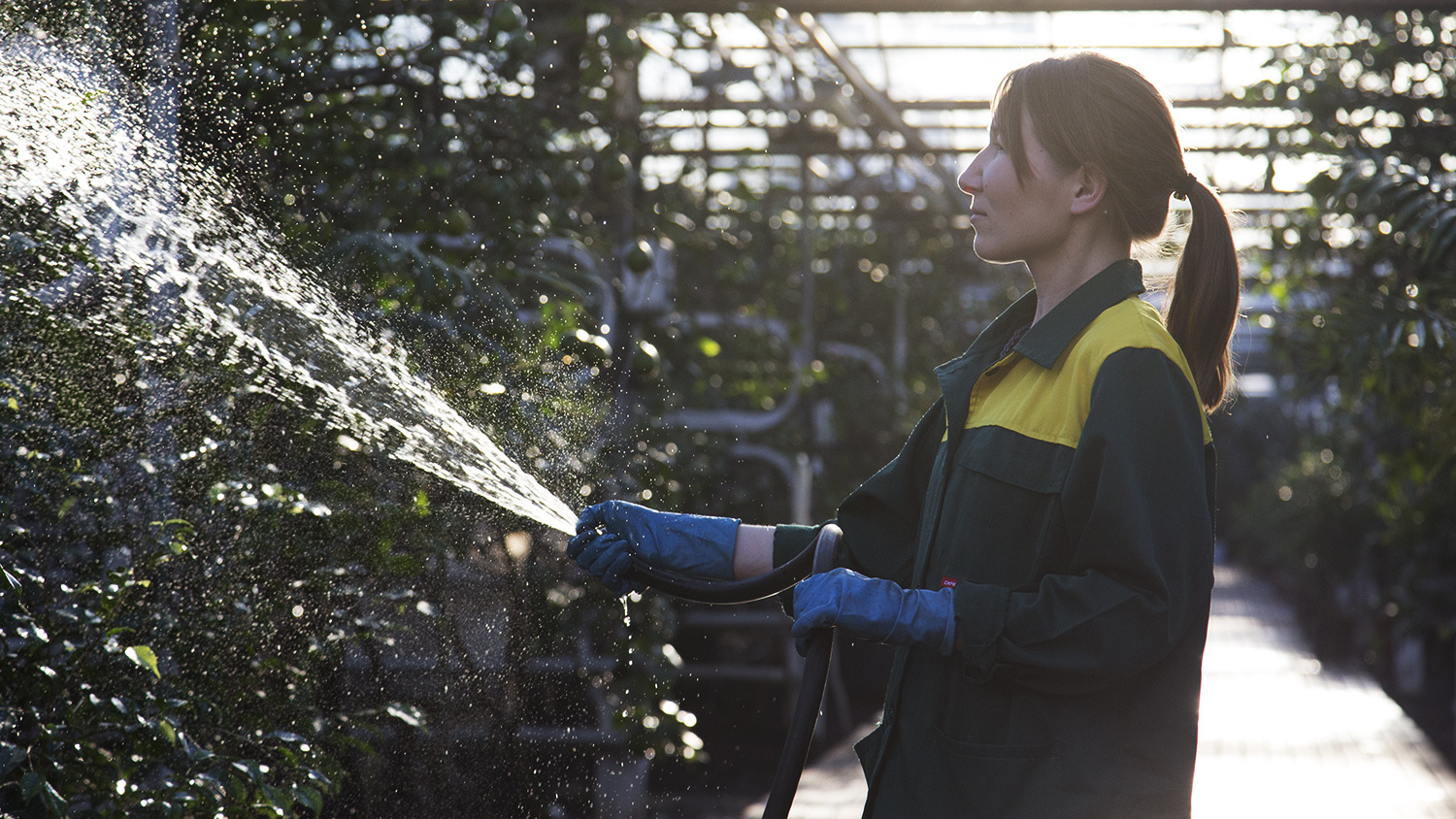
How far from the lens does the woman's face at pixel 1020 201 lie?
59.2 inches

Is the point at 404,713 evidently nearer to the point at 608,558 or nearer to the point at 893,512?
the point at 608,558

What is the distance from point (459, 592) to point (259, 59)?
43.3 inches

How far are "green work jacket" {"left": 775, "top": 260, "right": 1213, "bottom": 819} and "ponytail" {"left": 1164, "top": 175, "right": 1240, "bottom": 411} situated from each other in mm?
140

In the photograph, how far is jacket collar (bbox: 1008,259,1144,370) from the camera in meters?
1.45

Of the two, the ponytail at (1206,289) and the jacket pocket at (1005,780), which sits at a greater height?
the ponytail at (1206,289)

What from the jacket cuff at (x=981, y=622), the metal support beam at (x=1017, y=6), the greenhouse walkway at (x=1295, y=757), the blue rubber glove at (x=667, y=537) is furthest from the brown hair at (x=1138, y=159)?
the greenhouse walkway at (x=1295, y=757)

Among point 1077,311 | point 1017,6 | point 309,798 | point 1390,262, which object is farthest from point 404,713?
point 1390,262

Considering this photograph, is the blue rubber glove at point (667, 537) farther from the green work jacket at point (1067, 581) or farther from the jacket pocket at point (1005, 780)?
the jacket pocket at point (1005, 780)

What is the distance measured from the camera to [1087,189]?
1.51 m

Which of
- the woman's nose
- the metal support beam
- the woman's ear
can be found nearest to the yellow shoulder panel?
the woman's ear

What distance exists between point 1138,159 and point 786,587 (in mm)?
692

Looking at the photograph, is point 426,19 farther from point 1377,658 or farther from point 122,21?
point 1377,658

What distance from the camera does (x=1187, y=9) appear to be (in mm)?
3203

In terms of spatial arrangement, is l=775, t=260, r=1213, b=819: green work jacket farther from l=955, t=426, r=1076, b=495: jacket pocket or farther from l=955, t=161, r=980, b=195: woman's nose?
l=955, t=161, r=980, b=195: woman's nose
